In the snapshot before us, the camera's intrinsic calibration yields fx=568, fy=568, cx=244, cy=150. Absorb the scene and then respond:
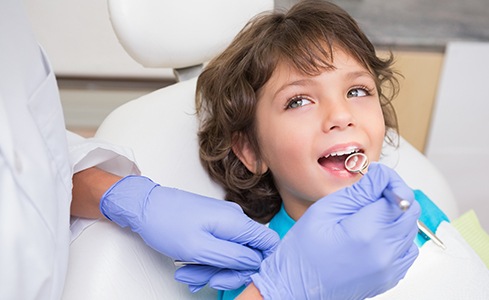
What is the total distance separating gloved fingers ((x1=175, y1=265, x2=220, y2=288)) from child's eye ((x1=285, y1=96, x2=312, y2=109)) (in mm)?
344

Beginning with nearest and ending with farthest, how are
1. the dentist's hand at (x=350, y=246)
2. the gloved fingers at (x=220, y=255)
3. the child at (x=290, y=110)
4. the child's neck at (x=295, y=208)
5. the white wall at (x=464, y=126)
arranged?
1. the dentist's hand at (x=350, y=246)
2. the gloved fingers at (x=220, y=255)
3. the child at (x=290, y=110)
4. the child's neck at (x=295, y=208)
5. the white wall at (x=464, y=126)

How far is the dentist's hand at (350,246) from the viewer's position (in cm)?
78

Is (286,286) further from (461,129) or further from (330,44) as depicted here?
(461,129)

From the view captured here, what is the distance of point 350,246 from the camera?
79 centimetres

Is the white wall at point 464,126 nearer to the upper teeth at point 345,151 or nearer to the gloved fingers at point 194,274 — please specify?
the upper teeth at point 345,151

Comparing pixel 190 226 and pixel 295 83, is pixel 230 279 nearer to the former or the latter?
pixel 190 226

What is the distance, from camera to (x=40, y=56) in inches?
33.2

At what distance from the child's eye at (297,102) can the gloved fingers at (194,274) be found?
0.34 metres

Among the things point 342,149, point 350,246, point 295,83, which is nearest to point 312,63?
point 295,83

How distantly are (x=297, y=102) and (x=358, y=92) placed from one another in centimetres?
13

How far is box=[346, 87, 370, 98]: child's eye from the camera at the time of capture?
44.4 inches

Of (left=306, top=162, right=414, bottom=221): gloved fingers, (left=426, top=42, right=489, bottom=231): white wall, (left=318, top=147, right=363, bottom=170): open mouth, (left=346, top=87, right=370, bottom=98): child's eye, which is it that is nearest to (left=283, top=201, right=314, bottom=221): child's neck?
(left=318, top=147, right=363, bottom=170): open mouth

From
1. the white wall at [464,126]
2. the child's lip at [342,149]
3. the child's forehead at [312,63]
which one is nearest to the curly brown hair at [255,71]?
the child's forehead at [312,63]

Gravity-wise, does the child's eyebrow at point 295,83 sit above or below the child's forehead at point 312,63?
below
